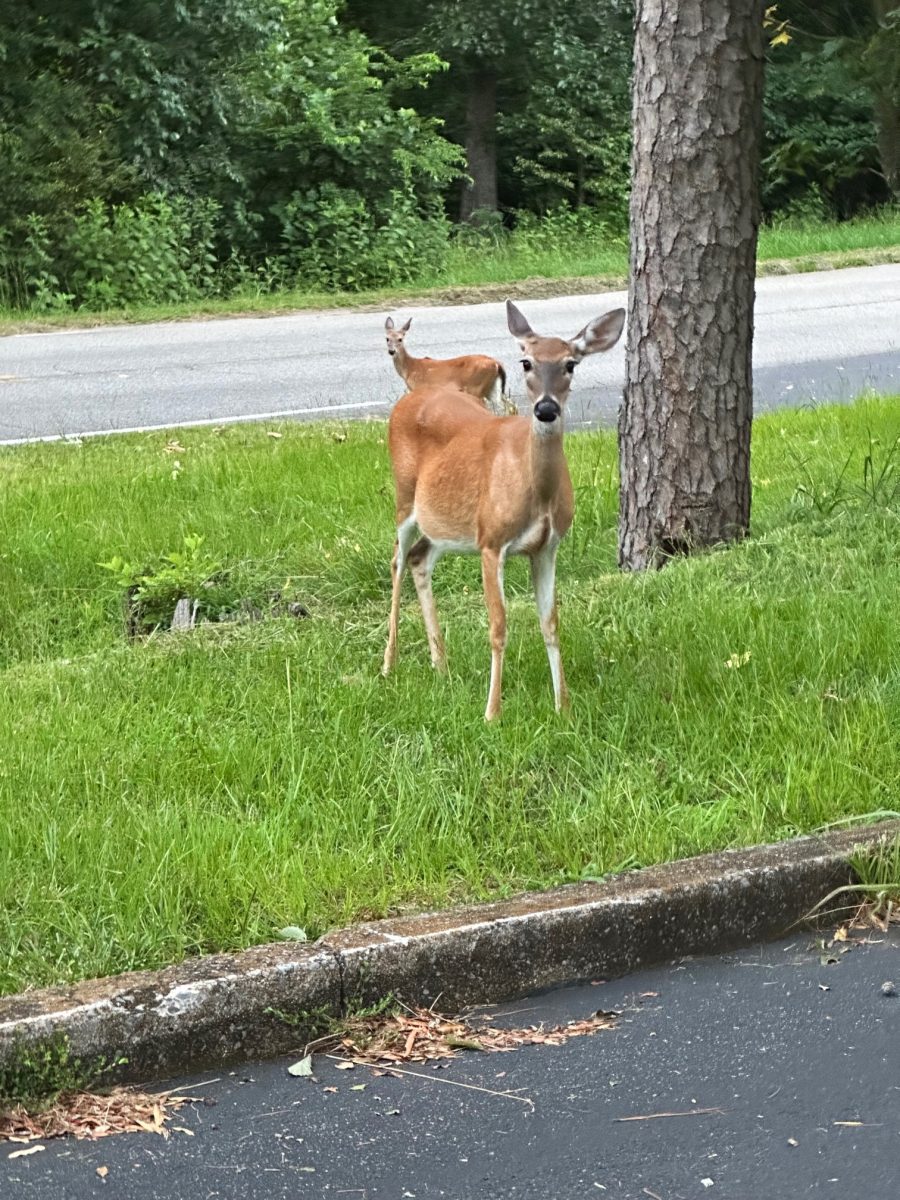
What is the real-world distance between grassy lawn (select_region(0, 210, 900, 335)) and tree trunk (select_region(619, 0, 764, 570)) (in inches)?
420

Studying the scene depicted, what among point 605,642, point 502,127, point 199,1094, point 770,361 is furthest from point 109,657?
point 502,127

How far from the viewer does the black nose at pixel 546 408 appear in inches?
192

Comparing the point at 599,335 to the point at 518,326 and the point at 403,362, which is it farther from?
the point at 403,362

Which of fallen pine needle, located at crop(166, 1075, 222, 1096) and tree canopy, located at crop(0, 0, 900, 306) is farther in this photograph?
tree canopy, located at crop(0, 0, 900, 306)

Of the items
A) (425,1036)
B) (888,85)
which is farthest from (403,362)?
(888,85)

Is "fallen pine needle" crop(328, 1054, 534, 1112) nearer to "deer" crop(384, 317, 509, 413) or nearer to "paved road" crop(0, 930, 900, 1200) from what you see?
"paved road" crop(0, 930, 900, 1200)

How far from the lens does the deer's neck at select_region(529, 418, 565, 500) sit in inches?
202

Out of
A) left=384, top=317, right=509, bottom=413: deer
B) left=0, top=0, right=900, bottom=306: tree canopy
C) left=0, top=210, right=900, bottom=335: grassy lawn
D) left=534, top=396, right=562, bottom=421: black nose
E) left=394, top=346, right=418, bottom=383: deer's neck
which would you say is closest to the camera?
left=534, top=396, right=562, bottom=421: black nose

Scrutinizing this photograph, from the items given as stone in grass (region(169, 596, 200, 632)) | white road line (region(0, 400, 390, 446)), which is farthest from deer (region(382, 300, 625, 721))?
white road line (region(0, 400, 390, 446))

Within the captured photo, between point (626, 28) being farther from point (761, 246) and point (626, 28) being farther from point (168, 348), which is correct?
point (168, 348)

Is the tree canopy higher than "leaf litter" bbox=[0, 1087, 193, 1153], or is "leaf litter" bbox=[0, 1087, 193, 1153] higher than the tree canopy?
the tree canopy

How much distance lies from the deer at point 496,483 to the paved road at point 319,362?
5.44 metres

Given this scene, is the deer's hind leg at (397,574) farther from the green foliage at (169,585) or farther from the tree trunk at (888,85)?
the tree trunk at (888,85)

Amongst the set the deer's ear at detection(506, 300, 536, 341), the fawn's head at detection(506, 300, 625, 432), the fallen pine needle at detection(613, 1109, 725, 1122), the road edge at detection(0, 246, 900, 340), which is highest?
the road edge at detection(0, 246, 900, 340)
